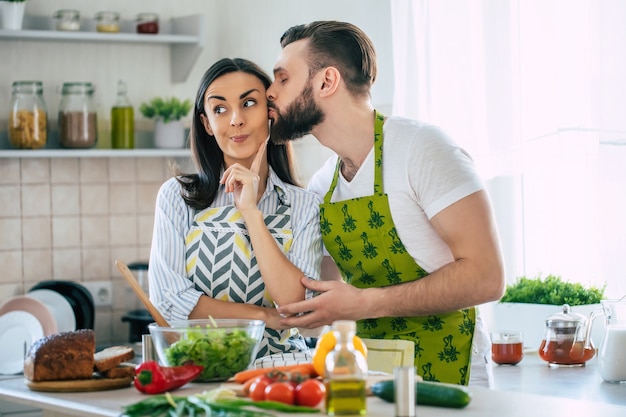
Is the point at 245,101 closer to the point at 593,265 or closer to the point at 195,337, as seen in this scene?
the point at 195,337

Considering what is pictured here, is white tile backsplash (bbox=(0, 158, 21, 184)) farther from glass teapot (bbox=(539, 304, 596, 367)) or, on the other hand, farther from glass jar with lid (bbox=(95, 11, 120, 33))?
glass teapot (bbox=(539, 304, 596, 367))

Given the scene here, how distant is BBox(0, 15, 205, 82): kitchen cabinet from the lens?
3.95 metres

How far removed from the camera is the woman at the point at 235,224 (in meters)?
2.27

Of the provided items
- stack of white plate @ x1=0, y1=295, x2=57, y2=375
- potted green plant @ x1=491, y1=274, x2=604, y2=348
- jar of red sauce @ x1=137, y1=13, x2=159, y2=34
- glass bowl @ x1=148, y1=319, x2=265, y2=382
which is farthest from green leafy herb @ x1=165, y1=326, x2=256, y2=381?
jar of red sauce @ x1=137, y1=13, x2=159, y2=34

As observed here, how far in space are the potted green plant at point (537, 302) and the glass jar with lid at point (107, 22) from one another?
6.24 feet

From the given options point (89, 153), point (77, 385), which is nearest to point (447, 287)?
point (77, 385)

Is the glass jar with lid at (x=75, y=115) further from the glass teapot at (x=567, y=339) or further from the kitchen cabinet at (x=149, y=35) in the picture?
the glass teapot at (x=567, y=339)

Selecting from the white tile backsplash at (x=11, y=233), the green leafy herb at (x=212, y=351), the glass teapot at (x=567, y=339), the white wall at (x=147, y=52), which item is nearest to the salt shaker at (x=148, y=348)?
the green leafy herb at (x=212, y=351)

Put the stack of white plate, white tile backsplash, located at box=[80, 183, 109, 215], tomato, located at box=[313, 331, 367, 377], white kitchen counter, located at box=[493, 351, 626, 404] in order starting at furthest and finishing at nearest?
white tile backsplash, located at box=[80, 183, 109, 215]
the stack of white plate
white kitchen counter, located at box=[493, 351, 626, 404]
tomato, located at box=[313, 331, 367, 377]

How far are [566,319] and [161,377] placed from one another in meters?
1.32

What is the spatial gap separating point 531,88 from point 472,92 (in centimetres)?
22

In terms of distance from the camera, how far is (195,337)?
1.89 metres

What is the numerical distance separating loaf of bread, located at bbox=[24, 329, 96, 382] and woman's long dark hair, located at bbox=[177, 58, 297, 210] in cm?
55

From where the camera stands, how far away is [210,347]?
1889 millimetres
